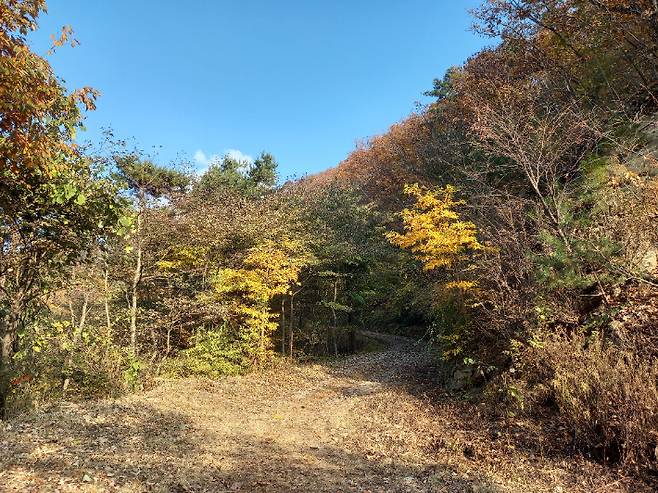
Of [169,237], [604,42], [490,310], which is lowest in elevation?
[490,310]

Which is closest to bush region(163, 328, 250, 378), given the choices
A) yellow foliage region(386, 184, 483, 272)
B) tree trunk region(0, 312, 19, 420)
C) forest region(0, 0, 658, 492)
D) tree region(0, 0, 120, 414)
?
forest region(0, 0, 658, 492)

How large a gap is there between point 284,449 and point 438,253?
19.6 ft

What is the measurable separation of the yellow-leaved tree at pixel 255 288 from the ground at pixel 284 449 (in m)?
→ 4.06

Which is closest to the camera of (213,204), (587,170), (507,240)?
(507,240)

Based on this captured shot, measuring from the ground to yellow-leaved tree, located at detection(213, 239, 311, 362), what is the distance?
4059 millimetres

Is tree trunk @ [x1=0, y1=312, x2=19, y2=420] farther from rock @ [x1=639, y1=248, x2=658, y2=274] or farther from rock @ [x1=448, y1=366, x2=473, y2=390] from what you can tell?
rock @ [x1=639, y1=248, x2=658, y2=274]

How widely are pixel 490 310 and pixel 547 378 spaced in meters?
2.45

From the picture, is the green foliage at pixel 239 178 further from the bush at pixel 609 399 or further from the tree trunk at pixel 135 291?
the bush at pixel 609 399

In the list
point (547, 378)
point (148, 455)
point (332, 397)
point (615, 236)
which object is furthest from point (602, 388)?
point (332, 397)

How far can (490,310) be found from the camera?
9.48 meters

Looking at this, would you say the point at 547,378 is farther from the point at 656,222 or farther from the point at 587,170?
the point at 587,170

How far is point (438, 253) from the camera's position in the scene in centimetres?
1058

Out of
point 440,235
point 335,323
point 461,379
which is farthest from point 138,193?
point 335,323

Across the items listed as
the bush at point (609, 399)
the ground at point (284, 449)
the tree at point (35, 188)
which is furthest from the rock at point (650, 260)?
the tree at point (35, 188)
